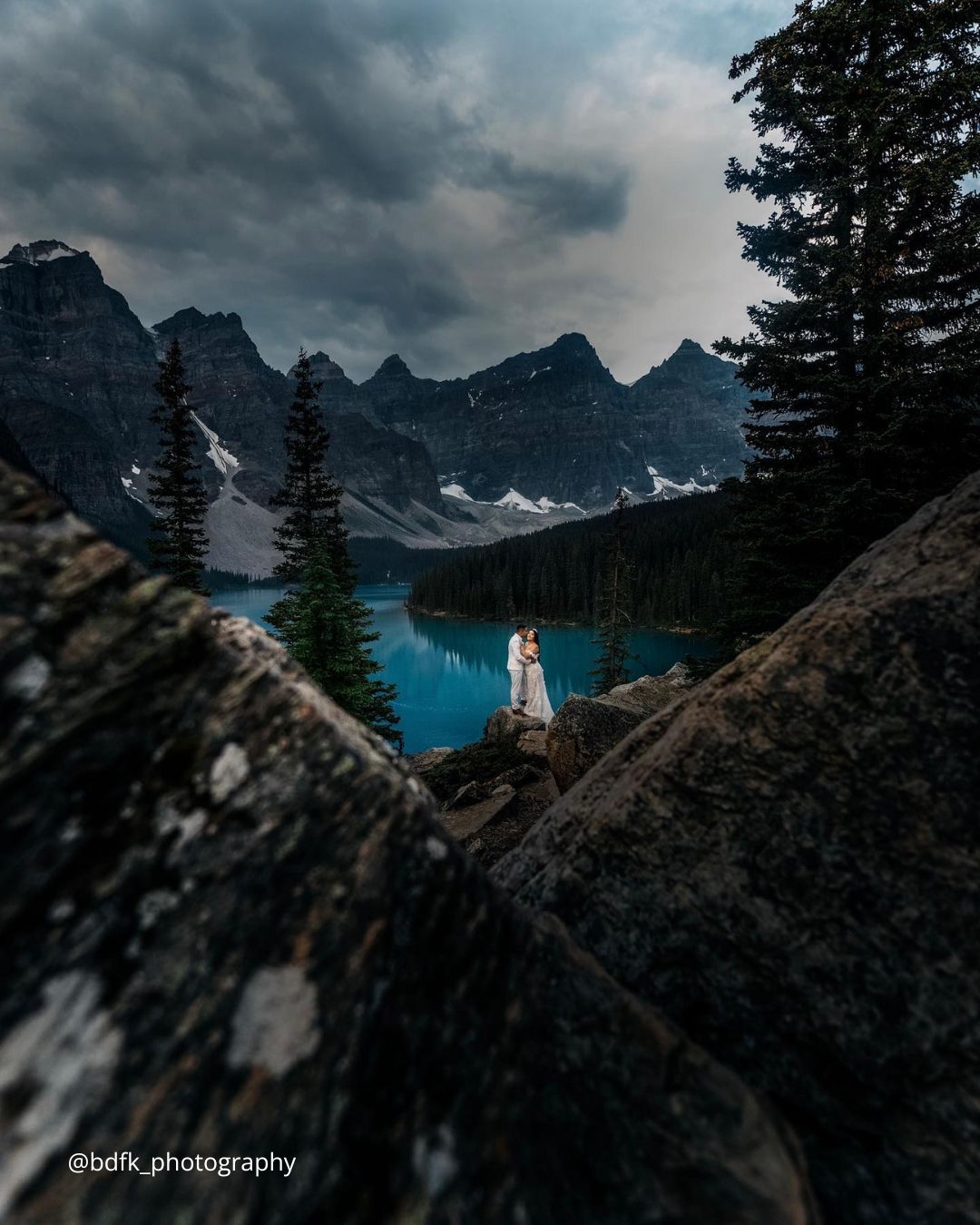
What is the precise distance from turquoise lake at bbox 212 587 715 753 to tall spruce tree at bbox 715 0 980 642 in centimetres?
973

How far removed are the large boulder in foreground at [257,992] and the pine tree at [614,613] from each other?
27.2 metres

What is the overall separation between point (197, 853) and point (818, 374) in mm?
14521

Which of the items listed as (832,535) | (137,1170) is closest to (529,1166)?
(137,1170)

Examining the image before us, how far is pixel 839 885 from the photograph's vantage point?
2.77 m

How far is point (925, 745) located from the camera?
2789 mm

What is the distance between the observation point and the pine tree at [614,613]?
98.8 feet

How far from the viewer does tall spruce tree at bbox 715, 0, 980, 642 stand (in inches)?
Answer: 430

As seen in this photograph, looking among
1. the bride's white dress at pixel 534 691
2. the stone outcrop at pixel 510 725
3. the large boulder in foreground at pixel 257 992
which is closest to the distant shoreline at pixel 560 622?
the bride's white dress at pixel 534 691

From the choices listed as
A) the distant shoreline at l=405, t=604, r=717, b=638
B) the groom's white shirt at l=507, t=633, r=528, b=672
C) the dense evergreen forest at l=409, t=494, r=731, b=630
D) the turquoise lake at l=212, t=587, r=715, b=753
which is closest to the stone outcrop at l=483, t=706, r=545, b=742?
the groom's white shirt at l=507, t=633, r=528, b=672

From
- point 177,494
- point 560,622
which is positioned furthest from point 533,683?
point 560,622

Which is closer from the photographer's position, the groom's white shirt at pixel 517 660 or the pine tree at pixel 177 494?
the groom's white shirt at pixel 517 660

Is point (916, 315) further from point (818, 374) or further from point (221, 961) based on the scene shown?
Answer: point (221, 961)

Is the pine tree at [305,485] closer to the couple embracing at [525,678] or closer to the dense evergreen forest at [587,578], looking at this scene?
the couple embracing at [525,678]

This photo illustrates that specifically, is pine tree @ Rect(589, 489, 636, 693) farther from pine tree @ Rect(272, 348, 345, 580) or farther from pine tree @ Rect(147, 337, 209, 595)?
pine tree @ Rect(147, 337, 209, 595)
